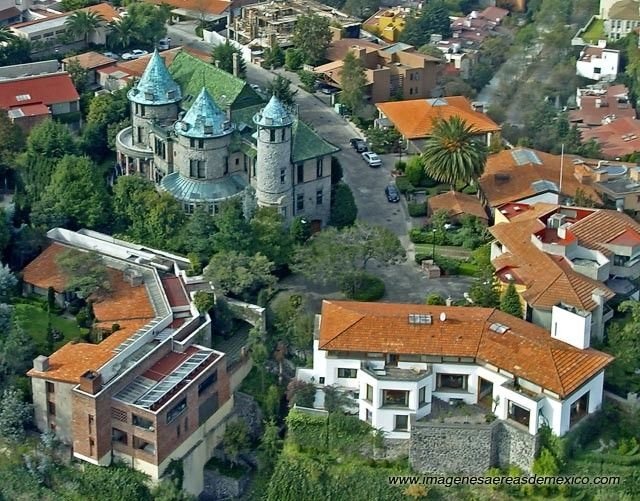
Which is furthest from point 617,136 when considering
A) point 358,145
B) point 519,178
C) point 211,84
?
point 211,84

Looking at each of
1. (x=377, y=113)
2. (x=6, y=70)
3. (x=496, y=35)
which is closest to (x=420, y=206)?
(x=377, y=113)

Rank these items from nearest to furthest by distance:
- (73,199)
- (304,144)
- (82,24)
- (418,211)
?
(73,199)
(304,144)
(418,211)
(82,24)

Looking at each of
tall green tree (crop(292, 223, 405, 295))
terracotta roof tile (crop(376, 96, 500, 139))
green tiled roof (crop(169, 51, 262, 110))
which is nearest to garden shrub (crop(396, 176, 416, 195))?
terracotta roof tile (crop(376, 96, 500, 139))

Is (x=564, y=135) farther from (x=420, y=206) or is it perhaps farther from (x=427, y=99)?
(x=420, y=206)

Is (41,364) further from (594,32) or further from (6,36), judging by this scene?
(594,32)

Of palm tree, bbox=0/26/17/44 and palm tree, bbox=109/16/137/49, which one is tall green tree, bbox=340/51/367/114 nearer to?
palm tree, bbox=109/16/137/49

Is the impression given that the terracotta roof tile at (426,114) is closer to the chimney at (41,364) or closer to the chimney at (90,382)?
the chimney at (41,364)
